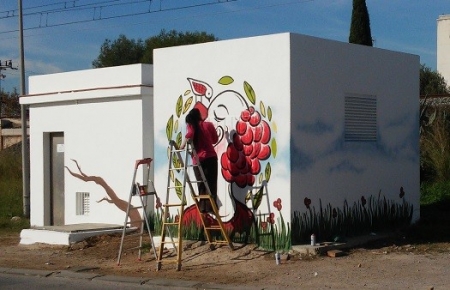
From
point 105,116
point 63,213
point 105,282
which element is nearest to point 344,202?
point 105,282

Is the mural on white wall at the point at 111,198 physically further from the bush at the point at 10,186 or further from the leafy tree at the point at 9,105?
the leafy tree at the point at 9,105

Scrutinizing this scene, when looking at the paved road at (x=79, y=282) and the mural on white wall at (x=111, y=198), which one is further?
the mural on white wall at (x=111, y=198)

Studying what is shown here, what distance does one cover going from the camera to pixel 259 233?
13.6 meters

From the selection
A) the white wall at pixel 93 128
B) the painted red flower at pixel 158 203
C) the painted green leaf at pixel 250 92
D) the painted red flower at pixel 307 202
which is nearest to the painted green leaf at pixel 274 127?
the painted green leaf at pixel 250 92

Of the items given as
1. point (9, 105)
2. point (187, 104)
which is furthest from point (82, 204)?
point (9, 105)

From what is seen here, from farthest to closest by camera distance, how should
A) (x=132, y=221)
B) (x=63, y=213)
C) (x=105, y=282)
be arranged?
(x=63, y=213) → (x=132, y=221) → (x=105, y=282)

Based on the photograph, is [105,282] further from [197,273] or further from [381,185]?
[381,185]

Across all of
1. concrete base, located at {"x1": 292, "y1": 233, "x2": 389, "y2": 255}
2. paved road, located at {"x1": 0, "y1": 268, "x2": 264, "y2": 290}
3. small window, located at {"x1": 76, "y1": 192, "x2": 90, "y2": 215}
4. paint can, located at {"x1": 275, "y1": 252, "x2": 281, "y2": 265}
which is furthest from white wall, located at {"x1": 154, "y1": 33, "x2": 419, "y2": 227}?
small window, located at {"x1": 76, "y1": 192, "x2": 90, "y2": 215}

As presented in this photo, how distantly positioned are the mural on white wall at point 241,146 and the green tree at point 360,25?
1309 cm

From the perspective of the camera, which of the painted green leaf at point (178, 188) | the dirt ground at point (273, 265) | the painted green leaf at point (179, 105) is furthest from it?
the painted green leaf at point (179, 105)

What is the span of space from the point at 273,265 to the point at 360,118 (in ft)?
12.1

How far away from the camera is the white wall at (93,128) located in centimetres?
1700

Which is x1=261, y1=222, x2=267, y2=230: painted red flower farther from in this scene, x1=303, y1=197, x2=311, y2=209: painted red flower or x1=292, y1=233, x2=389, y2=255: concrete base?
x1=303, y1=197, x2=311, y2=209: painted red flower

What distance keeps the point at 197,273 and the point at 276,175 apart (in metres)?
2.18
